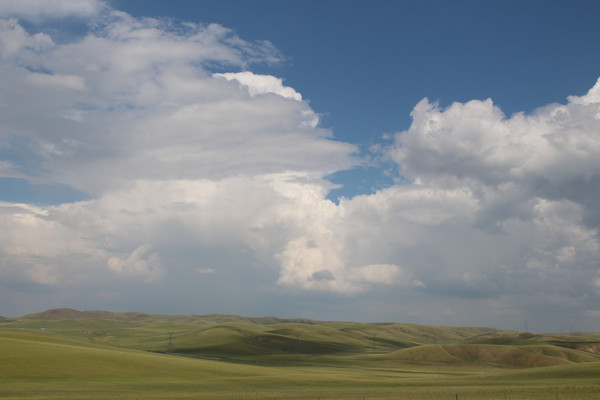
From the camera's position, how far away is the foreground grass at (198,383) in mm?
53219

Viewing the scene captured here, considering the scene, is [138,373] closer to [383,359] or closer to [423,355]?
[383,359]

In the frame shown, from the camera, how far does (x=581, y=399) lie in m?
43.8

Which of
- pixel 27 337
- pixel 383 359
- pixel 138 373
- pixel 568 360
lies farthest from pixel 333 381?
pixel 568 360

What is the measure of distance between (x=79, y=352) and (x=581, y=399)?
275 feet

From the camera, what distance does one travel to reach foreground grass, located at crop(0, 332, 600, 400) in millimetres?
53219

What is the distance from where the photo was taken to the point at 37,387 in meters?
61.2

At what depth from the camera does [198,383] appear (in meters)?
72.8

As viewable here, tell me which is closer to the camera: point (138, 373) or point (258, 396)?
point (258, 396)

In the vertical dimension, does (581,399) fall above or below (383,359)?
above

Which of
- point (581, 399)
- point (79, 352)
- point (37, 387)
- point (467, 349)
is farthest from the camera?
point (467, 349)

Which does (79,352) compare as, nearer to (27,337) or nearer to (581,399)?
(27,337)

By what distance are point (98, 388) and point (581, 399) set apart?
2152 inches

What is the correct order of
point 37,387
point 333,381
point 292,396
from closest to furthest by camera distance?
1. point 292,396
2. point 37,387
3. point 333,381

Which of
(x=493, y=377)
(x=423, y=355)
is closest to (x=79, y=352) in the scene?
(x=493, y=377)
